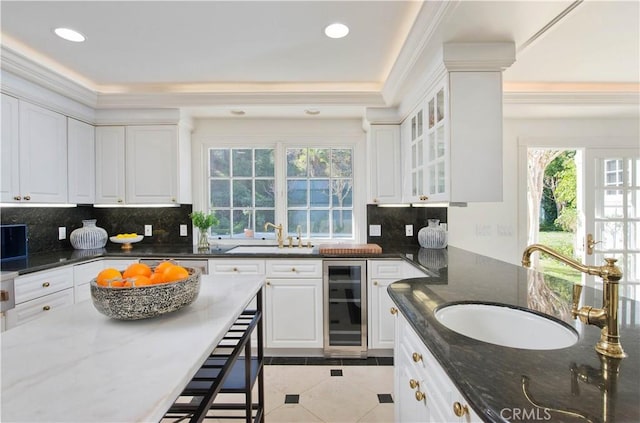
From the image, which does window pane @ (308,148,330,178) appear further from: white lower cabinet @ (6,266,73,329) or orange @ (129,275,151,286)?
orange @ (129,275,151,286)

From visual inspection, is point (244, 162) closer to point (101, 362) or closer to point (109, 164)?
point (109, 164)

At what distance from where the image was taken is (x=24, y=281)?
2.11 meters

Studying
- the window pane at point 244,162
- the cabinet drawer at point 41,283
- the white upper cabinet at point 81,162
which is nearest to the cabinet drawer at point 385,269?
the window pane at point 244,162

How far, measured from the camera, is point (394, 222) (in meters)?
3.33

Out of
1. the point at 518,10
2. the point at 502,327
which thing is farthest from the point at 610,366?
the point at 518,10

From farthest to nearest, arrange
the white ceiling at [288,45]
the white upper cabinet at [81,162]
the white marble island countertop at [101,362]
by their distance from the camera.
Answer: the white upper cabinet at [81,162]
the white ceiling at [288,45]
the white marble island countertop at [101,362]

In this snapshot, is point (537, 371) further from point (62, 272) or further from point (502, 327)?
point (62, 272)

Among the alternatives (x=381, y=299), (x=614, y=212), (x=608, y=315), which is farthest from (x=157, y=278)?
(x=614, y=212)

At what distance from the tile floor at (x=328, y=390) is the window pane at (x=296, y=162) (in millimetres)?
1869

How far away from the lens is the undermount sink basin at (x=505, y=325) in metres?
1.07

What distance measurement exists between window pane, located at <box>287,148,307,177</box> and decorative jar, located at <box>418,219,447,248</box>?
140 centimetres

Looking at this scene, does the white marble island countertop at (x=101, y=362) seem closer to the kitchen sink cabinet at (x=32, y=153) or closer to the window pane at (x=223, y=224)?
the kitchen sink cabinet at (x=32, y=153)

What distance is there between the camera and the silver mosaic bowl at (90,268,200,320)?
949 millimetres

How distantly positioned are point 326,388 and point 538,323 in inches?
66.2
